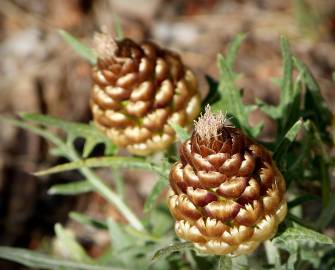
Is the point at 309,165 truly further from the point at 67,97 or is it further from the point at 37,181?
the point at 67,97

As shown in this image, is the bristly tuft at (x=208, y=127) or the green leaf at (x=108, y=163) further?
the green leaf at (x=108, y=163)

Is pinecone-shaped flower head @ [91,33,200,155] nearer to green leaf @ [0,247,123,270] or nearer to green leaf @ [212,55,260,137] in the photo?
green leaf @ [212,55,260,137]

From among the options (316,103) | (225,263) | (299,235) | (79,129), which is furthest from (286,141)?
(79,129)

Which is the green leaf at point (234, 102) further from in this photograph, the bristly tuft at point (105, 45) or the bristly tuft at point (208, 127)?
the bristly tuft at point (208, 127)

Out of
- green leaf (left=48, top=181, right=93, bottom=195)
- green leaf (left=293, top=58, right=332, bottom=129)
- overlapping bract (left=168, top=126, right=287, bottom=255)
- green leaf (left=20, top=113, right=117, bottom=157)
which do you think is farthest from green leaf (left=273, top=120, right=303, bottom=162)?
green leaf (left=48, top=181, right=93, bottom=195)

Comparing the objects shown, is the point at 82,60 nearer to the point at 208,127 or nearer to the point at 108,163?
the point at 108,163

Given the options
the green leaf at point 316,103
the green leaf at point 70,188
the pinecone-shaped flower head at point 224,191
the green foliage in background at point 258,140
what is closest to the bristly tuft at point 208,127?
the pinecone-shaped flower head at point 224,191
